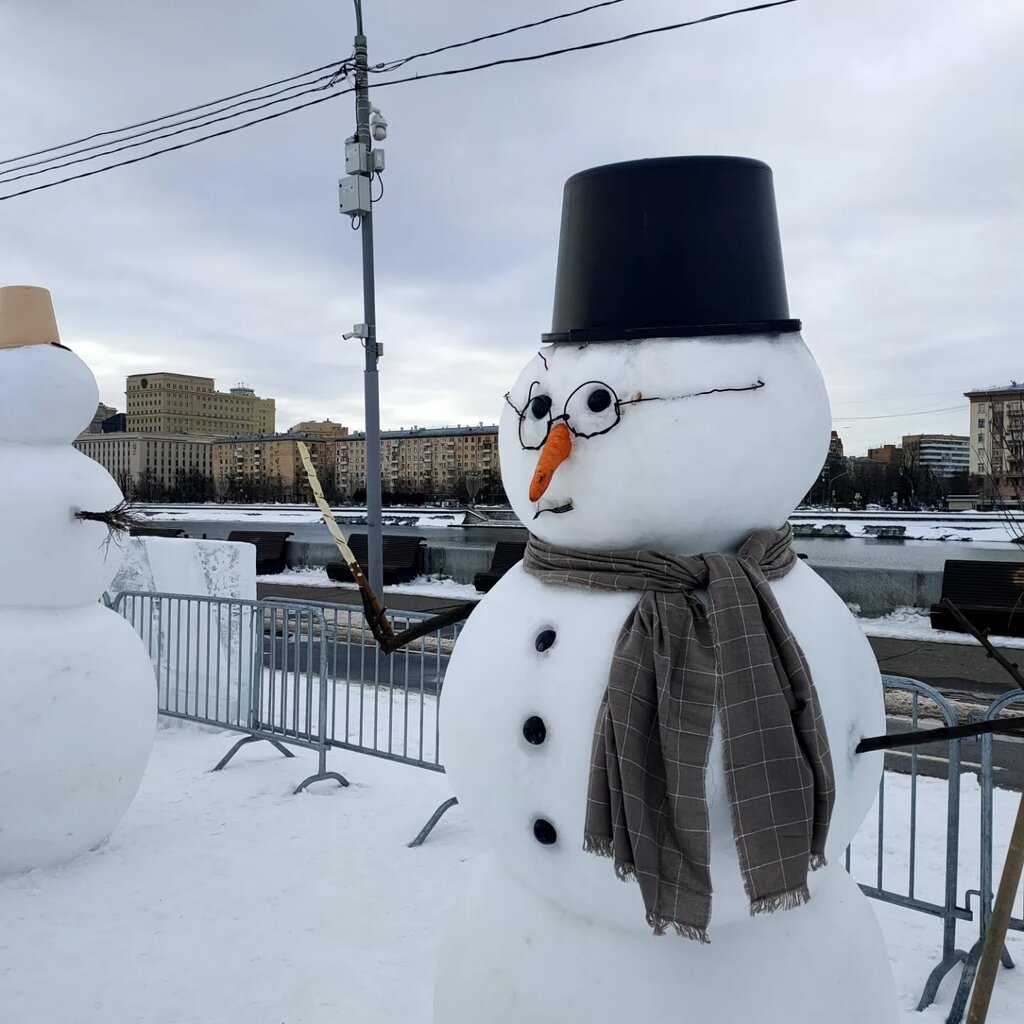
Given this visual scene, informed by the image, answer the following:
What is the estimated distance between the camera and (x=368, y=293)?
10.3 meters

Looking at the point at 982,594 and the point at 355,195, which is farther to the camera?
the point at 982,594

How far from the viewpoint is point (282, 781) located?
573 centimetres

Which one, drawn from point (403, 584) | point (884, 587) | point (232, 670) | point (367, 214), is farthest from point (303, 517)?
point (232, 670)

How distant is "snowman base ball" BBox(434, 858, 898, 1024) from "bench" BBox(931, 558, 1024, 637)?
31.7 feet

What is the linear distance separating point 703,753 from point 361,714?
402cm

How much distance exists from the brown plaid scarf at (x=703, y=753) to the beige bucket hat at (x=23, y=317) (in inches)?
148

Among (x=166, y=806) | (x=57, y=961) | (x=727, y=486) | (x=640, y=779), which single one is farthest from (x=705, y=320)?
(x=166, y=806)

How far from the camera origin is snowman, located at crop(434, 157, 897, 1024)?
75.2 inches

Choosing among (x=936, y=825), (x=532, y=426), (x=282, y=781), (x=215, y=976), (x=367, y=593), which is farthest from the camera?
(x=282, y=781)

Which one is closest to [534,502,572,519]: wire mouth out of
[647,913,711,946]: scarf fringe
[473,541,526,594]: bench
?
[647,913,711,946]: scarf fringe

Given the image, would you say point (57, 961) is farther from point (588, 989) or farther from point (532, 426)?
point (532, 426)

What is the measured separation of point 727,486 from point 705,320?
406mm

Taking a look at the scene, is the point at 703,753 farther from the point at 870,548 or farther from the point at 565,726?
the point at 870,548

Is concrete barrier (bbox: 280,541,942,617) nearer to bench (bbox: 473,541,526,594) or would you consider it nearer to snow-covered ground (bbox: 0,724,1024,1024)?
bench (bbox: 473,541,526,594)
